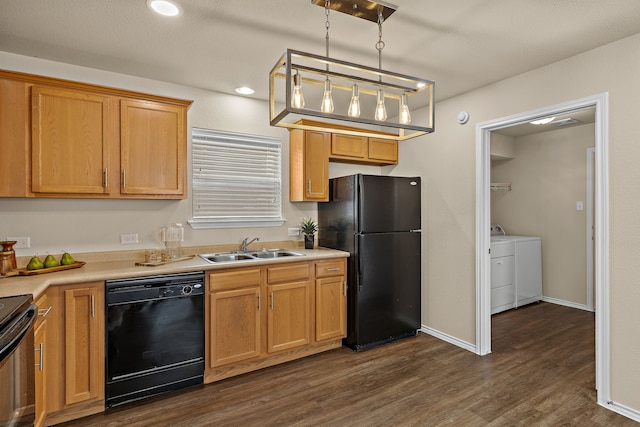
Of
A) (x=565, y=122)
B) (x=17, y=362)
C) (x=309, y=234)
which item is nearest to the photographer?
(x=17, y=362)

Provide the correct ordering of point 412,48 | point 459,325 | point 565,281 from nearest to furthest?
point 412,48, point 459,325, point 565,281

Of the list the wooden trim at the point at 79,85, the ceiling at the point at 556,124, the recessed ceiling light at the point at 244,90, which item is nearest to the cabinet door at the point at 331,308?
the recessed ceiling light at the point at 244,90

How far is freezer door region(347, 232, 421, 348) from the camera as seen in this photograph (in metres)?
3.28

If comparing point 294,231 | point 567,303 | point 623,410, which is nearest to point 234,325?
point 294,231

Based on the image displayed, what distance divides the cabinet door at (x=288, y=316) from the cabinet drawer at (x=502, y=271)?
8.29 ft

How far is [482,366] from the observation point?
2.93 metres

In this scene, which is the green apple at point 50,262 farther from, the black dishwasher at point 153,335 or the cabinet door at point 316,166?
the cabinet door at point 316,166

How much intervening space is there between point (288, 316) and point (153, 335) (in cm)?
107

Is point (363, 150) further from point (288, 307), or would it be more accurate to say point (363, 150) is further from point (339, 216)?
point (288, 307)

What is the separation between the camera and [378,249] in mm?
3357

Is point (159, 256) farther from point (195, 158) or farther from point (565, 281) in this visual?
point (565, 281)

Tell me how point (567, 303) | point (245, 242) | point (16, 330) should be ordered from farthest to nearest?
point (567, 303) < point (245, 242) < point (16, 330)

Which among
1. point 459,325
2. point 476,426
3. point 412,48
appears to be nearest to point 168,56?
point 412,48

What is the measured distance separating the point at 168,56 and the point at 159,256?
157 cm
